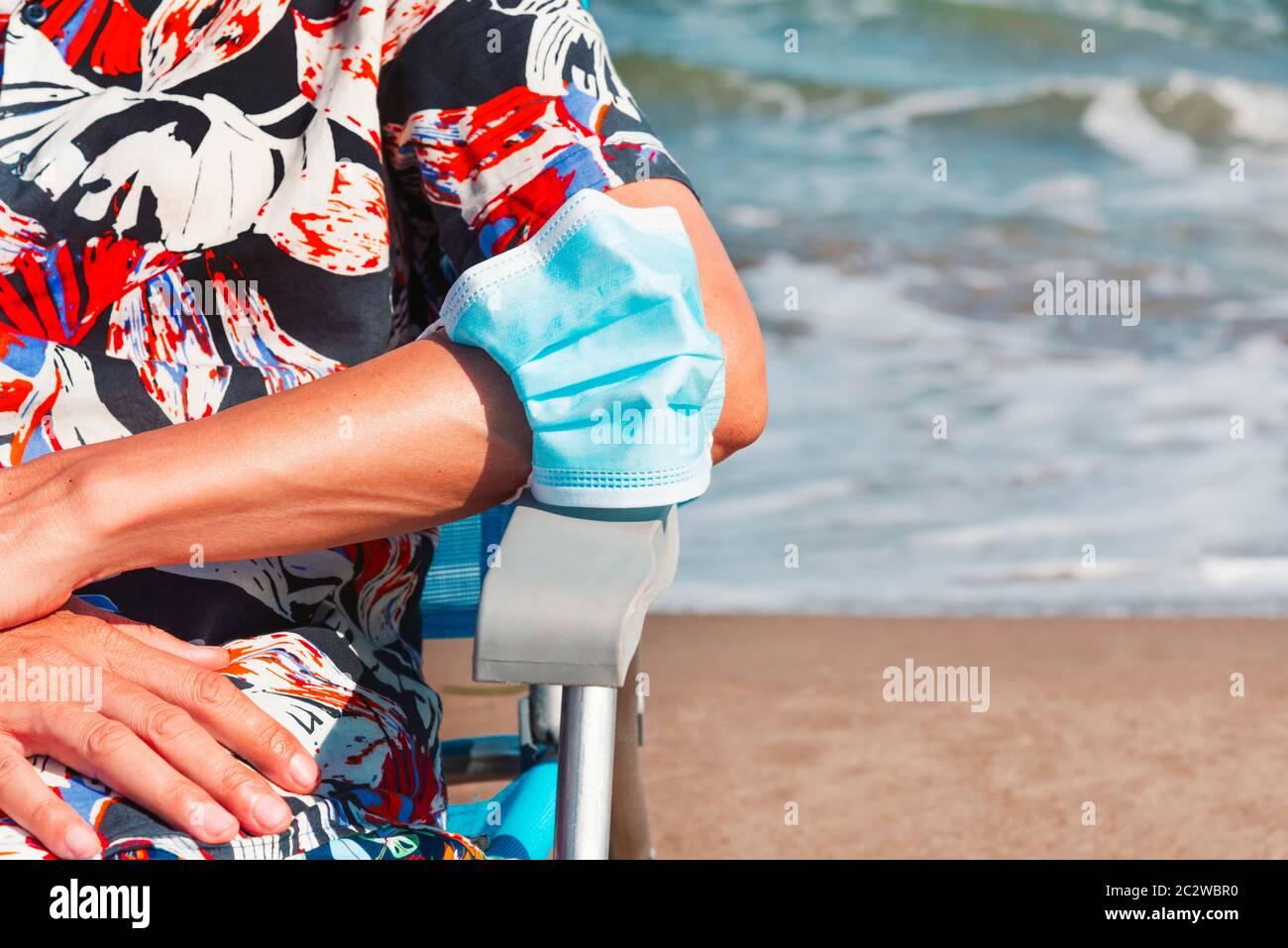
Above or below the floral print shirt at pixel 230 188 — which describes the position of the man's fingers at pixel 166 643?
below

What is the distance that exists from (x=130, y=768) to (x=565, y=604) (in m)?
0.40

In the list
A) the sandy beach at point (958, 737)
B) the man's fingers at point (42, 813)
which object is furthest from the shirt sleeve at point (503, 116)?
the sandy beach at point (958, 737)

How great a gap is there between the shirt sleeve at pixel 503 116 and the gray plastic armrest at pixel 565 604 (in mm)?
349

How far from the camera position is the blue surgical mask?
1.06m

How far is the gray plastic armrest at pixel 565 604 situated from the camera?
2.93 ft

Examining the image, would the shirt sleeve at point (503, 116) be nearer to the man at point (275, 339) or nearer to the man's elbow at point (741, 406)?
the man at point (275, 339)

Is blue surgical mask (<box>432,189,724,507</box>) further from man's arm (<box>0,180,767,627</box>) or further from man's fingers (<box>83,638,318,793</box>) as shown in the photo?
man's fingers (<box>83,638,318,793</box>)

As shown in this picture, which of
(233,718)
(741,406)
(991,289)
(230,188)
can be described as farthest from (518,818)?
(991,289)

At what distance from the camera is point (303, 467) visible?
3.60ft

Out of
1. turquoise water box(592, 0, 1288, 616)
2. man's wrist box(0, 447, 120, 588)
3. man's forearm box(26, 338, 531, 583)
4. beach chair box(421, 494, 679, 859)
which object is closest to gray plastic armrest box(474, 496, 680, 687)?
beach chair box(421, 494, 679, 859)
